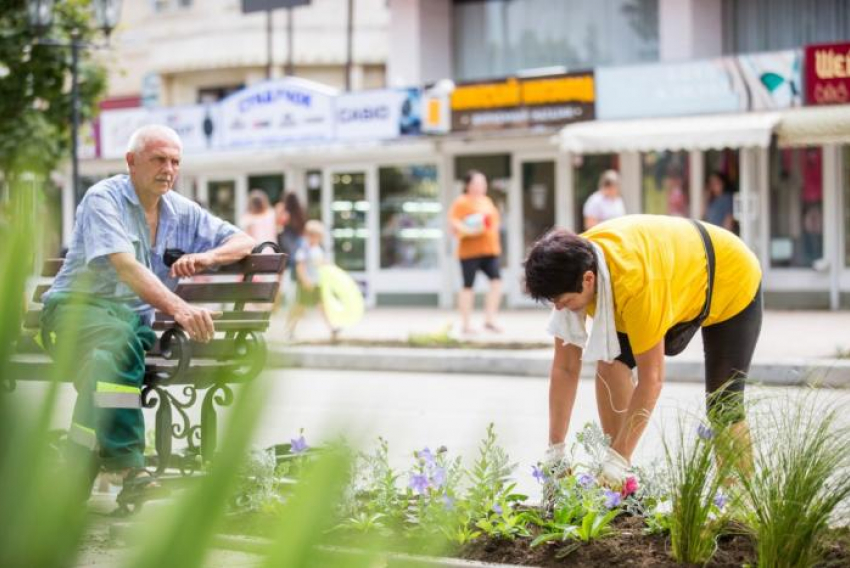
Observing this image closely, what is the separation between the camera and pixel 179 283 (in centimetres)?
636

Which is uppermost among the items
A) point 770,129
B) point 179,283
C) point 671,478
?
point 770,129

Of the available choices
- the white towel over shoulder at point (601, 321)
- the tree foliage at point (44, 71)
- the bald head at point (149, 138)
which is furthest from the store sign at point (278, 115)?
the white towel over shoulder at point (601, 321)

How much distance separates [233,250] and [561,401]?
1560 mm

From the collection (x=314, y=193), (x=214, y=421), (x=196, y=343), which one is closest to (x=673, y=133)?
(x=314, y=193)

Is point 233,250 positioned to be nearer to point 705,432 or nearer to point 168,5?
point 705,432

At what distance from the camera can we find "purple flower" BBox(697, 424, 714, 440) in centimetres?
423

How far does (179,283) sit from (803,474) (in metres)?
3.17

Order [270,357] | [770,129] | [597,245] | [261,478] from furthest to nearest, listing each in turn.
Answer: [770,129] → [597,245] → [261,478] → [270,357]

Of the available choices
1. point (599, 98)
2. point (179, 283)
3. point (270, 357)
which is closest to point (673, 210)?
point (599, 98)

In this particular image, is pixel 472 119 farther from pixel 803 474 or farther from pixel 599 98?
pixel 803 474

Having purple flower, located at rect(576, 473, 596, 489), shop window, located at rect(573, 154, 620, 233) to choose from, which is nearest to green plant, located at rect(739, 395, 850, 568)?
purple flower, located at rect(576, 473, 596, 489)

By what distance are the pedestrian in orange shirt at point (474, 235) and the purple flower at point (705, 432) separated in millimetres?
11915

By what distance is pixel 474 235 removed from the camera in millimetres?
16344

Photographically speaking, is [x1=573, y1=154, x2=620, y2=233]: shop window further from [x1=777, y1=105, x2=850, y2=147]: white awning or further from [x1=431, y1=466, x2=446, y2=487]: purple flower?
[x1=431, y1=466, x2=446, y2=487]: purple flower
